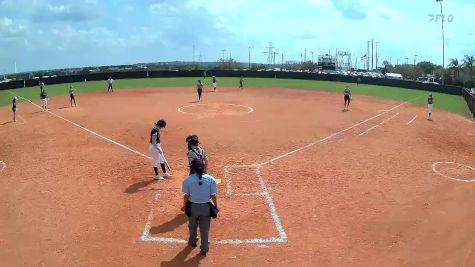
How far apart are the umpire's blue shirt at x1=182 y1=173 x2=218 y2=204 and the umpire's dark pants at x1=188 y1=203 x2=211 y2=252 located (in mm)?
130

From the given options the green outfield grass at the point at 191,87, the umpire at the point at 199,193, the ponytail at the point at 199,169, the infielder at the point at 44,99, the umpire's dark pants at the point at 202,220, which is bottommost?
the umpire's dark pants at the point at 202,220

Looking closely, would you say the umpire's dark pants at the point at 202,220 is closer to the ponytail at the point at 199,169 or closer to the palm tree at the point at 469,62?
the ponytail at the point at 199,169

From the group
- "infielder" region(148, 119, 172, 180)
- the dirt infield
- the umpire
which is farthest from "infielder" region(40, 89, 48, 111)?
the umpire

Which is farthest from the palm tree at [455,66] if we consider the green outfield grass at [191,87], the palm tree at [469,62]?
the green outfield grass at [191,87]

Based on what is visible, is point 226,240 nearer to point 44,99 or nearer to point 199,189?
point 199,189

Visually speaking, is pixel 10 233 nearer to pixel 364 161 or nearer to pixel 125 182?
pixel 125 182

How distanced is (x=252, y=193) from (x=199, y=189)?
4663 mm

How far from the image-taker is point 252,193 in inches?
542

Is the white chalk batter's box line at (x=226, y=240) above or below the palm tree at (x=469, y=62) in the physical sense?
below

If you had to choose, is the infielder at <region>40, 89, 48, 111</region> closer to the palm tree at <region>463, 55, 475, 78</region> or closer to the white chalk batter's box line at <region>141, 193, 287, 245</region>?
the white chalk batter's box line at <region>141, 193, 287, 245</region>

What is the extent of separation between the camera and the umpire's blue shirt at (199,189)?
9.34 metres

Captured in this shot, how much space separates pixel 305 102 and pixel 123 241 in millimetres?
28395

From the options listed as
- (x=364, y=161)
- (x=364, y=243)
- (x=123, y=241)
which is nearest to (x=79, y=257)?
(x=123, y=241)

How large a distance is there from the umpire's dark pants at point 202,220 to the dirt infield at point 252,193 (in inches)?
14.6
